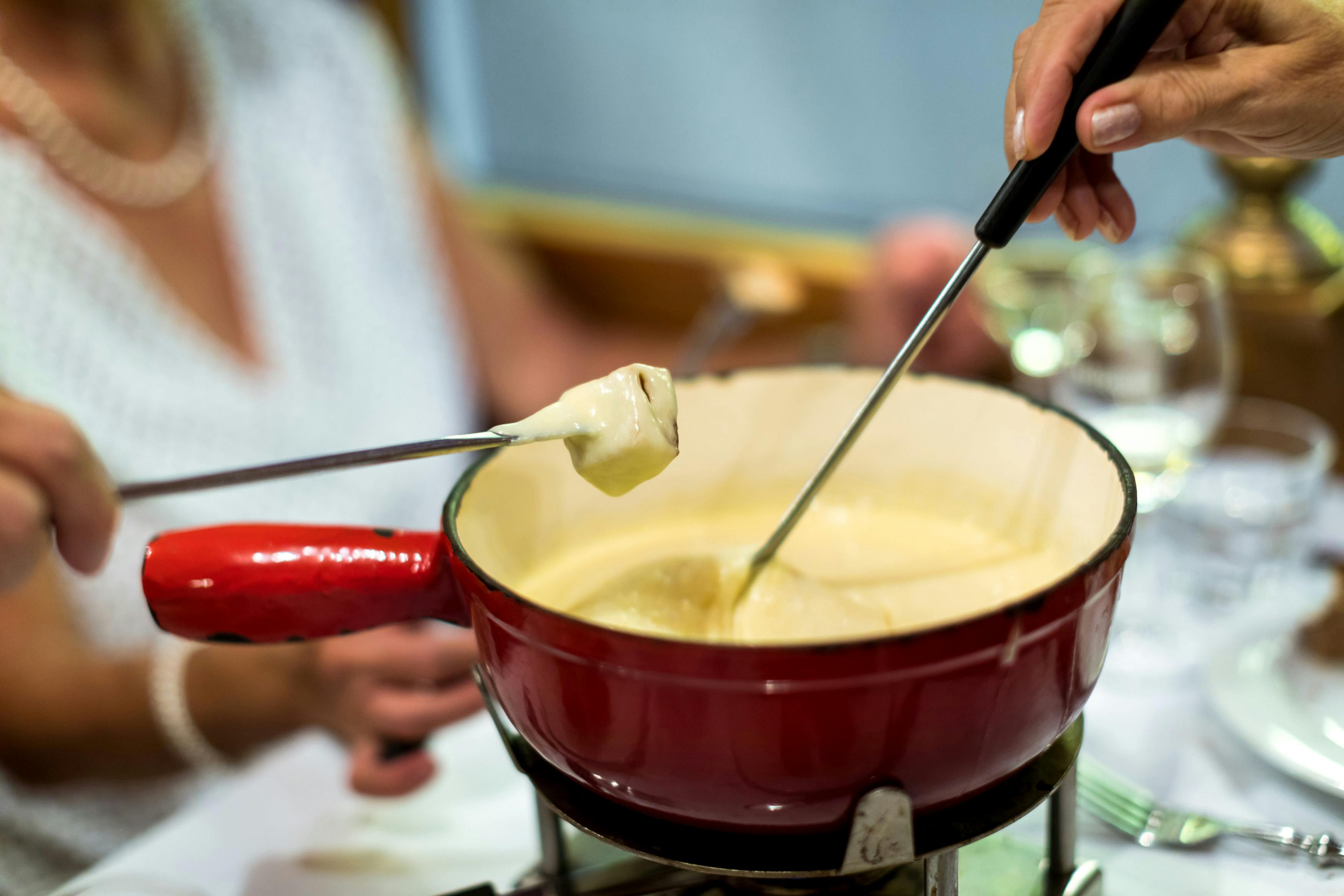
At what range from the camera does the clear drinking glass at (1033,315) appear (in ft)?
2.99

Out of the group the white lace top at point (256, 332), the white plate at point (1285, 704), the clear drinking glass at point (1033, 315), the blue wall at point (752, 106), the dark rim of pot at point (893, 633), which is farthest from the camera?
the blue wall at point (752, 106)

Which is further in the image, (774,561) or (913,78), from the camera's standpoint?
(913,78)

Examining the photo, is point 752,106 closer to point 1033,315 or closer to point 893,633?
point 1033,315

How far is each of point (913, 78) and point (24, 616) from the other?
4.49 feet

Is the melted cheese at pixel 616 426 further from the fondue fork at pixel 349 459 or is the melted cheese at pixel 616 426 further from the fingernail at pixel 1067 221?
the fingernail at pixel 1067 221

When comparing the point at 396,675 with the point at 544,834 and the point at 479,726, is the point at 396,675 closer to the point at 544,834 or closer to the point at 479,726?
the point at 479,726

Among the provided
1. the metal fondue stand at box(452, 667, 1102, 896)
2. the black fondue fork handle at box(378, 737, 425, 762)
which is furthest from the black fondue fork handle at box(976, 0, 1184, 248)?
the black fondue fork handle at box(378, 737, 425, 762)

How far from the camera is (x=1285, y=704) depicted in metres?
0.60

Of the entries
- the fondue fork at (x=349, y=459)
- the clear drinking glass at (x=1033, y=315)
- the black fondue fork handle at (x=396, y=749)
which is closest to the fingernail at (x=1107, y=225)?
the fondue fork at (x=349, y=459)

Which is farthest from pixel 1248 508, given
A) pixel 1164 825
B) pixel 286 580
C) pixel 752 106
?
pixel 752 106

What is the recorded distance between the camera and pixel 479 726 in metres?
0.69

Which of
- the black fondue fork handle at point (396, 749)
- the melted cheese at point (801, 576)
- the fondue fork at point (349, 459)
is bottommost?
the black fondue fork handle at point (396, 749)

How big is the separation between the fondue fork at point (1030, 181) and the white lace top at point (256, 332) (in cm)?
62

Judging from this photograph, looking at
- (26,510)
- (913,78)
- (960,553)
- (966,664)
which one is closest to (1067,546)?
(960,553)
